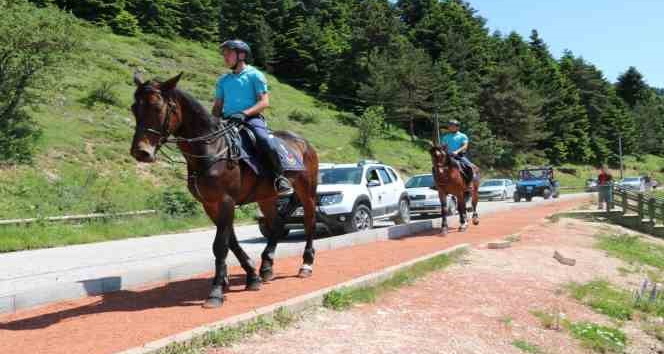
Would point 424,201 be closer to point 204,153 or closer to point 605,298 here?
point 605,298

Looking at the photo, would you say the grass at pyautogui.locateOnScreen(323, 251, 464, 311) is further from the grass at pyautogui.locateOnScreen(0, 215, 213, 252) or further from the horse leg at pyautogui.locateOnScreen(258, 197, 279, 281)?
the grass at pyautogui.locateOnScreen(0, 215, 213, 252)

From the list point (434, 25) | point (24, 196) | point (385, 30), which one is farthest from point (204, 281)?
point (434, 25)

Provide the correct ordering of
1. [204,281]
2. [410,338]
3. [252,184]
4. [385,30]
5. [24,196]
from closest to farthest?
1. [410,338]
2. [252,184]
3. [204,281]
4. [24,196]
5. [385,30]

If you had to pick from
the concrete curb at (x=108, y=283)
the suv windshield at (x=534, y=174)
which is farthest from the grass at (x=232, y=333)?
the suv windshield at (x=534, y=174)

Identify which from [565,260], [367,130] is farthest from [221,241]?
[367,130]

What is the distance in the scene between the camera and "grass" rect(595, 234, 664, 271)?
13.2 metres

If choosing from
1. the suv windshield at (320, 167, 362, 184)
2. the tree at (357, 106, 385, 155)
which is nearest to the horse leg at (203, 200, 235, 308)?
the suv windshield at (320, 167, 362, 184)

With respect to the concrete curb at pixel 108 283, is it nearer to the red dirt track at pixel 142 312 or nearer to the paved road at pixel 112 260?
the paved road at pixel 112 260

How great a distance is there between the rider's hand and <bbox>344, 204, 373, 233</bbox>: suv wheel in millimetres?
7957

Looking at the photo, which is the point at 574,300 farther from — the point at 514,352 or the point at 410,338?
the point at 410,338

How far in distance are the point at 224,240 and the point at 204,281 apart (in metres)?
1.83

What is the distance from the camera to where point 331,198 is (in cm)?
1440

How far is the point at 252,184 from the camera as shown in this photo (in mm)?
6656

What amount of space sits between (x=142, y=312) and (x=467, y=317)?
3.44 metres
